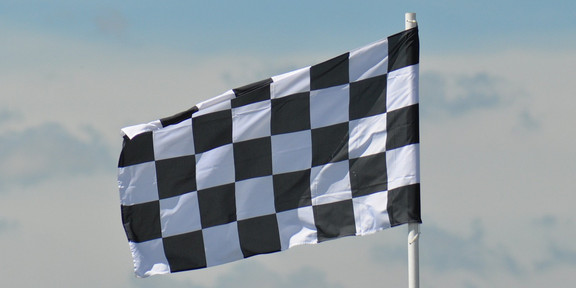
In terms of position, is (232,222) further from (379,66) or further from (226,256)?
(379,66)

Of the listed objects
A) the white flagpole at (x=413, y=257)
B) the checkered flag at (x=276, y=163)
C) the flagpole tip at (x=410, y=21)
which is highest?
the flagpole tip at (x=410, y=21)

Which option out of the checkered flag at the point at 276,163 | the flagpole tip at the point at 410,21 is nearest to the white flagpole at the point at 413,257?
the checkered flag at the point at 276,163

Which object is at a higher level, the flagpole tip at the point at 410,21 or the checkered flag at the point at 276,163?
the flagpole tip at the point at 410,21

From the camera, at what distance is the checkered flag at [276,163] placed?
14.9 meters

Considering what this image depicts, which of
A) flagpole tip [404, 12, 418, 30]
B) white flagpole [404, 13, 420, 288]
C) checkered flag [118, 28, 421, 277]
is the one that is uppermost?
flagpole tip [404, 12, 418, 30]

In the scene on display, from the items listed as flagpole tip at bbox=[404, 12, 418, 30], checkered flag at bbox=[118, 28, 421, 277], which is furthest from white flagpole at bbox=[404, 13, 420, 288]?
flagpole tip at bbox=[404, 12, 418, 30]

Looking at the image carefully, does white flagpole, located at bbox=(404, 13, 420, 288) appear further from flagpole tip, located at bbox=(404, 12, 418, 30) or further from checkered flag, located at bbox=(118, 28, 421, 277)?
flagpole tip, located at bbox=(404, 12, 418, 30)

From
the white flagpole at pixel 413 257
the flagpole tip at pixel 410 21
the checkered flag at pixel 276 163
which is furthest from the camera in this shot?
the flagpole tip at pixel 410 21

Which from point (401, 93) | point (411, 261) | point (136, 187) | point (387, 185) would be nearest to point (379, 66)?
point (401, 93)

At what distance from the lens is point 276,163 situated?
602 inches

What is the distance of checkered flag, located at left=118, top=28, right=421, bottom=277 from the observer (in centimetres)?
1495

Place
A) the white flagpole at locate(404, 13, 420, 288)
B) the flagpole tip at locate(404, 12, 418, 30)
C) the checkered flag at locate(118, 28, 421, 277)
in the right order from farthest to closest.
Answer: the flagpole tip at locate(404, 12, 418, 30) → the checkered flag at locate(118, 28, 421, 277) → the white flagpole at locate(404, 13, 420, 288)

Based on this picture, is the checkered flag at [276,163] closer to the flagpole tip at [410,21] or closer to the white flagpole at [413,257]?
the flagpole tip at [410,21]

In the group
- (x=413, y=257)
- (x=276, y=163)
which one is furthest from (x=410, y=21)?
(x=413, y=257)
